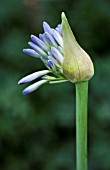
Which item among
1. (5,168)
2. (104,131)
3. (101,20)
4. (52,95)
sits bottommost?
(5,168)

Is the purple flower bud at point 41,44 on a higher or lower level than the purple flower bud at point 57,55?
higher

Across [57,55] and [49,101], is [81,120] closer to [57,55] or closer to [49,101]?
[57,55]

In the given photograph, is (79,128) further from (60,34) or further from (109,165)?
(109,165)

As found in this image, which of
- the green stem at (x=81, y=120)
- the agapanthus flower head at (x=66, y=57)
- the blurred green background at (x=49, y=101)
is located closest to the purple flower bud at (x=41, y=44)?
the agapanthus flower head at (x=66, y=57)

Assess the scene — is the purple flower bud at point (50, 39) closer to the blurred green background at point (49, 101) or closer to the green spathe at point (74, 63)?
the green spathe at point (74, 63)

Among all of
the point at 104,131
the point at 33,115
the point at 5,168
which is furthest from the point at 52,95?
the point at 5,168
